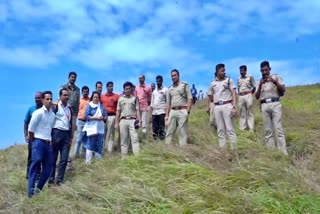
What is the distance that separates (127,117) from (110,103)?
927 millimetres

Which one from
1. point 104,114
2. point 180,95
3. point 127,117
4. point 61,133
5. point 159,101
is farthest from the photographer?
point 159,101

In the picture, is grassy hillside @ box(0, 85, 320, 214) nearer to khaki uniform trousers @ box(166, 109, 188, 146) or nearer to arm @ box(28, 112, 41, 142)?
khaki uniform trousers @ box(166, 109, 188, 146)

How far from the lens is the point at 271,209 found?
17.8ft

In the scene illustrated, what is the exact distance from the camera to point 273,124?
28.9 ft

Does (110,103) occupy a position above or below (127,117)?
above

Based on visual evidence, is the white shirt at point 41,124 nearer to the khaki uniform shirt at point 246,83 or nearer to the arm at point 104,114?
the arm at point 104,114

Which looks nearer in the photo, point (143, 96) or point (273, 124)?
point (273, 124)

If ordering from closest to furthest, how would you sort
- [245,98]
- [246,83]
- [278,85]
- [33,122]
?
[33,122]
[278,85]
[246,83]
[245,98]

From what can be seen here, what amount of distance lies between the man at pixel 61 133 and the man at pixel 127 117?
1.48 meters

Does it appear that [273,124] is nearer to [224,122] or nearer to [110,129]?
[224,122]

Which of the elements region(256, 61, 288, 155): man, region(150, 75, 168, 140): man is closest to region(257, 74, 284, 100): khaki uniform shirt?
region(256, 61, 288, 155): man

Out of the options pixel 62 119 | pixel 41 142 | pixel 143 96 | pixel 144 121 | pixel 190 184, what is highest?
pixel 143 96

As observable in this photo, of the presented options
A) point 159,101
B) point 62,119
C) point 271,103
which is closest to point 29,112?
point 62,119

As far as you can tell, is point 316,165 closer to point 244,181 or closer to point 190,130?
point 244,181
